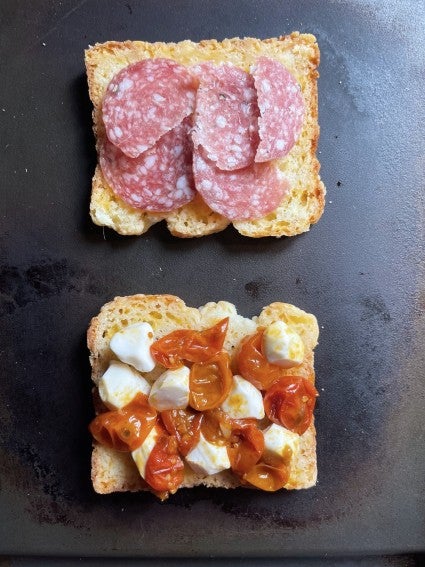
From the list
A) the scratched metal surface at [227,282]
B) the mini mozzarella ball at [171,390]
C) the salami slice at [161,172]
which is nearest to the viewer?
the mini mozzarella ball at [171,390]

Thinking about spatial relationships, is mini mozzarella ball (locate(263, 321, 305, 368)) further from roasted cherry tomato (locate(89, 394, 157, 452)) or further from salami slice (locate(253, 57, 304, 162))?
salami slice (locate(253, 57, 304, 162))

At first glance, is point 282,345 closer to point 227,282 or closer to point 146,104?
point 227,282

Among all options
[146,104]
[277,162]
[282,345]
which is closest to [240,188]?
[277,162]

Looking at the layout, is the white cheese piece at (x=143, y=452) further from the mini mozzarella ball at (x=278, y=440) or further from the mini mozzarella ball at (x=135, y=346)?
the mini mozzarella ball at (x=278, y=440)

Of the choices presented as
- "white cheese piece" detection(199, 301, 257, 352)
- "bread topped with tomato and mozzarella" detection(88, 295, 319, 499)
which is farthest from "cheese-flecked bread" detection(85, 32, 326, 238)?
"bread topped with tomato and mozzarella" detection(88, 295, 319, 499)

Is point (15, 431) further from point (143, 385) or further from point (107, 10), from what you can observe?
point (107, 10)

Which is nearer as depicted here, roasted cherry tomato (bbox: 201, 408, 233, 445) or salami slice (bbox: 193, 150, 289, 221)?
roasted cherry tomato (bbox: 201, 408, 233, 445)

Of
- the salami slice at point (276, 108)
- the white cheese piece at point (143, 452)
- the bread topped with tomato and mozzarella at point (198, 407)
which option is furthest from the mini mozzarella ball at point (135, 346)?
the salami slice at point (276, 108)
